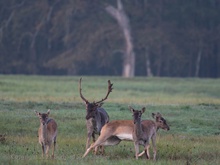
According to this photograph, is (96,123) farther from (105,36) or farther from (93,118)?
(105,36)

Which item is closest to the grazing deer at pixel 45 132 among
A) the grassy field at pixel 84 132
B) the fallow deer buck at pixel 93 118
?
Result: the grassy field at pixel 84 132

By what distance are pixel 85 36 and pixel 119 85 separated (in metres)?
19.1

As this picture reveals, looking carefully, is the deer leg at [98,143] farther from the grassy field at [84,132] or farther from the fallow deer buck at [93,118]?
the fallow deer buck at [93,118]

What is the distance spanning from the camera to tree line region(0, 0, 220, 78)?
59.3 metres

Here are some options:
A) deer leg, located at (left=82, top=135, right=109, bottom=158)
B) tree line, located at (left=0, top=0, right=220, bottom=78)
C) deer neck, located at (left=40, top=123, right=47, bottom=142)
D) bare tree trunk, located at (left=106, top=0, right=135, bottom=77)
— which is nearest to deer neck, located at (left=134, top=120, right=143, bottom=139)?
deer leg, located at (left=82, top=135, right=109, bottom=158)

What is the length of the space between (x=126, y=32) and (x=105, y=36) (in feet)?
7.85

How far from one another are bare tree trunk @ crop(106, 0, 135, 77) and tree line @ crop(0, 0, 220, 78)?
0.11 meters

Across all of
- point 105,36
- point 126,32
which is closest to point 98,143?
point 126,32

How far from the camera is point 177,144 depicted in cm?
1659

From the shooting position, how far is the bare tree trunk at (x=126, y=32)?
5712cm

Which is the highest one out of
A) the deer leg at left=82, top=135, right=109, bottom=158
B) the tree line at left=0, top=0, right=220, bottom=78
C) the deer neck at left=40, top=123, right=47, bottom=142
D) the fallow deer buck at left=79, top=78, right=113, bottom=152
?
the tree line at left=0, top=0, right=220, bottom=78

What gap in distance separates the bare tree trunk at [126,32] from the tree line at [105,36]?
0.11 m

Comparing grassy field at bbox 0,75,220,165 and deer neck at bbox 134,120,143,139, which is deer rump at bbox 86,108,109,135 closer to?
grassy field at bbox 0,75,220,165

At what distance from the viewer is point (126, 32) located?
188 feet
